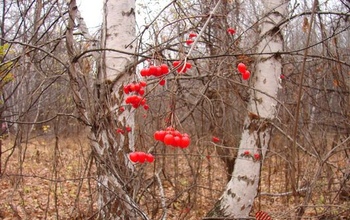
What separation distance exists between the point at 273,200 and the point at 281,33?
3872 mm

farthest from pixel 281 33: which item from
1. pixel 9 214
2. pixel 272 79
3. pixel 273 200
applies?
pixel 9 214

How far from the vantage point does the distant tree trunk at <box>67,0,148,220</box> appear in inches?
84.4

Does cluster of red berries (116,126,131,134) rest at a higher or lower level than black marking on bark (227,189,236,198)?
higher

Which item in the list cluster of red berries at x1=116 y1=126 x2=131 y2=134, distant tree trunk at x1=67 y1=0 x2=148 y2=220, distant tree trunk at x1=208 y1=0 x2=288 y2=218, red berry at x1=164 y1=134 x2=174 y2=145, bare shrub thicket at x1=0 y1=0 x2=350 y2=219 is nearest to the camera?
red berry at x1=164 y1=134 x2=174 y2=145

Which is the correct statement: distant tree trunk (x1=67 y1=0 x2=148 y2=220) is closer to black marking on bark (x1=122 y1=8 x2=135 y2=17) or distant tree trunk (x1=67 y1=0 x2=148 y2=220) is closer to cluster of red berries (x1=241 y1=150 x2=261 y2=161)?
black marking on bark (x1=122 y1=8 x2=135 y2=17)

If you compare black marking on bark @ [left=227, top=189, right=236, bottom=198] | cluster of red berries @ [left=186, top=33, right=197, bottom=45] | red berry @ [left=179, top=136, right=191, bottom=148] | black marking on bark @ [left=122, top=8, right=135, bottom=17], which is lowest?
black marking on bark @ [left=227, top=189, right=236, bottom=198]

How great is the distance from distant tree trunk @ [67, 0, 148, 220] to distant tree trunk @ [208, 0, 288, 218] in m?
1.21

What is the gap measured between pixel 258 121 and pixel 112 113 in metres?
1.49

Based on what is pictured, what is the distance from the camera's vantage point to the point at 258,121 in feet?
10.7

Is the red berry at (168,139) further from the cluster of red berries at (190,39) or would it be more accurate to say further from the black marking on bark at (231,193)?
the black marking on bark at (231,193)

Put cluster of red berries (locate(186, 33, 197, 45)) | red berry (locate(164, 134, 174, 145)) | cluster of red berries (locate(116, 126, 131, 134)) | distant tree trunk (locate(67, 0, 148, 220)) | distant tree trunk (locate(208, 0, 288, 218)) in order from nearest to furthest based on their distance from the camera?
red berry (locate(164, 134, 174, 145)), distant tree trunk (locate(67, 0, 148, 220)), cluster of red berries (locate(116, 126, 131, 134)), cluster of red berries (locate(186, 33, 197, 45)), distant tree trunk (locate(208, 0, 288, 218))

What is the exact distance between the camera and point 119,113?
2.50 m

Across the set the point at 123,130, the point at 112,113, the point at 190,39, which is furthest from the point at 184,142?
the point at 190,39

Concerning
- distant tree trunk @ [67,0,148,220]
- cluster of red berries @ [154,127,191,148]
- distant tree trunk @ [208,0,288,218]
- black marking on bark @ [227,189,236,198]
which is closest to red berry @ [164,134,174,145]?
cluster of red berries @ [154,127,191,148]
